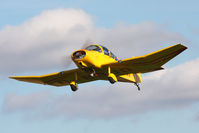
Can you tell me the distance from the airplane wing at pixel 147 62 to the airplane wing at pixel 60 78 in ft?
9.38

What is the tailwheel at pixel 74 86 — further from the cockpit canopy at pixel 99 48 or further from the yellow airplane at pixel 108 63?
the cockpit canopy at pixel 99 48

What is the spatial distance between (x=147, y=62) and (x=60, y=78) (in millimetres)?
8160

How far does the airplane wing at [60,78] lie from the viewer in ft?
101

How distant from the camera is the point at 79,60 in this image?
27000mm

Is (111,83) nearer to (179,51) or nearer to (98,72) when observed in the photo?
(98,72)

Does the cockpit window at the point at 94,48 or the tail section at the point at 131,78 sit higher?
the cockpit window at the point at 94,48

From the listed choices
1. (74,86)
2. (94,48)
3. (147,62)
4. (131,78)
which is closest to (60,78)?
(74,86)

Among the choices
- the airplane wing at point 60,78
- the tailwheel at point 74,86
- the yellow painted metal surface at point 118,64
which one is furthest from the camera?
the airplane wing at point 60,78

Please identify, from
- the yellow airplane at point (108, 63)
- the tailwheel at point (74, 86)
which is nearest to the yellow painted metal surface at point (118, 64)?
the yellow airplane at point (108, 63)

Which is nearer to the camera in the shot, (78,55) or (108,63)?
(78,55)

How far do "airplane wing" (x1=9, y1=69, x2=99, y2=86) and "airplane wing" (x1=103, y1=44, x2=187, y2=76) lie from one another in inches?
113

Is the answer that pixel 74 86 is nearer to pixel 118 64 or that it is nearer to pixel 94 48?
pixel 94 48

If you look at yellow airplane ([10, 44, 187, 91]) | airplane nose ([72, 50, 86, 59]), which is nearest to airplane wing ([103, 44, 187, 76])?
yellow airplane ([10, 44, 187, 91])

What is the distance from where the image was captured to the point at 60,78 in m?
32.5
